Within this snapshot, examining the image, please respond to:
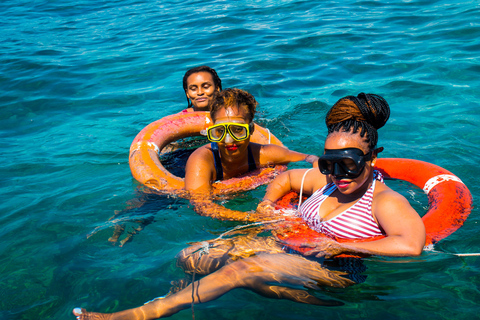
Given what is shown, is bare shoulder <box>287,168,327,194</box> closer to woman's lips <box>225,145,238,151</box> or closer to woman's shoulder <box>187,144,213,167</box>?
woman's lips <box>225,145,238,151</box>

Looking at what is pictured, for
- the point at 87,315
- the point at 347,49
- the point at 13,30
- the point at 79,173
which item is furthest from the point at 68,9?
the point at 87,315

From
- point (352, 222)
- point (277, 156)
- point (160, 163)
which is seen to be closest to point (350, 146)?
point (352, 222)

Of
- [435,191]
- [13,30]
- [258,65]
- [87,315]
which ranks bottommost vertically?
[87,315]

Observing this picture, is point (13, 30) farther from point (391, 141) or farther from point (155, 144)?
point (391, 141)

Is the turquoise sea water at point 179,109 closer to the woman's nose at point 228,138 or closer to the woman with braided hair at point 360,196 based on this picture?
the woman with braided hair at point 360,196

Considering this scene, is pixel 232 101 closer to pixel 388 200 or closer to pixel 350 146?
pixel 350 146

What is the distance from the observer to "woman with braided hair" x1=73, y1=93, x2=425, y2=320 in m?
2.81

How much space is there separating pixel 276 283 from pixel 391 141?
3.61 m

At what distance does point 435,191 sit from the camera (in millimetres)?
3766

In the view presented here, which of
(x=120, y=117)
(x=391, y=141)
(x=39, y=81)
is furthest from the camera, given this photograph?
(x=39, y=81)

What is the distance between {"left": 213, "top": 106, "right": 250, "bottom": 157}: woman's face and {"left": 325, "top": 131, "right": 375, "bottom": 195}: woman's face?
4.79 ft

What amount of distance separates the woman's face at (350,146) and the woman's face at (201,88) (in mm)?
3493

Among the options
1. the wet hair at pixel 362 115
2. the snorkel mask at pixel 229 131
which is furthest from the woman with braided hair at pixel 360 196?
the snorkel mask at pixel 229 131

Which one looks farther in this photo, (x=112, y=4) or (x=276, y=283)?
(x=112, y=4)
